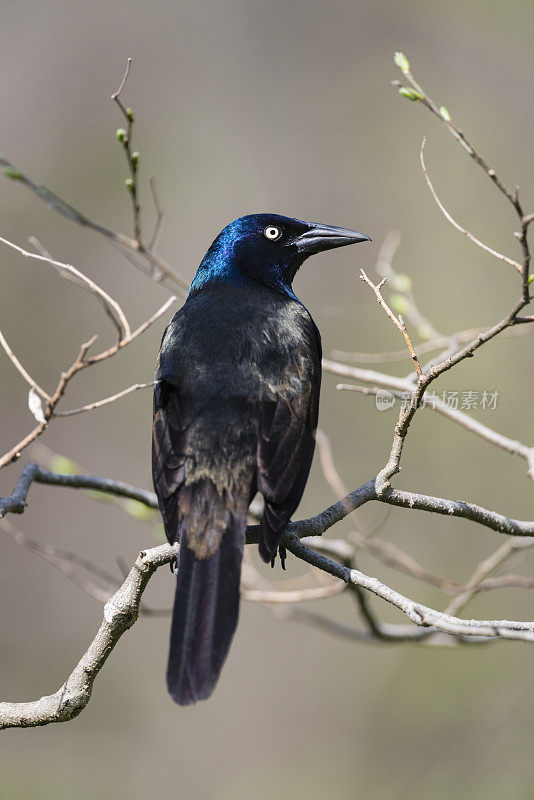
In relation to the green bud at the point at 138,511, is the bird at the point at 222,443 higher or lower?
higher

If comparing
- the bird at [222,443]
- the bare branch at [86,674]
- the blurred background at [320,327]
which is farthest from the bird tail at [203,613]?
the blurred background at [320,327]

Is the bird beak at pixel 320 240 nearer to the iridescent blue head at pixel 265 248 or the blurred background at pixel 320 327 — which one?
the iridescent blue head at pixel 265 248

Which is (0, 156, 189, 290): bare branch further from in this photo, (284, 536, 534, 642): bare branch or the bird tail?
(284, 536, 534, 642): bare branch

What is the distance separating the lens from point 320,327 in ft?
23.7

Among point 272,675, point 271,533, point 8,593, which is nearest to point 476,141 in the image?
point 272,675

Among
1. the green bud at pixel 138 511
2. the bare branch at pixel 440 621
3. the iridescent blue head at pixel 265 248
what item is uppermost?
the iridescent blue head at pixel 265 248

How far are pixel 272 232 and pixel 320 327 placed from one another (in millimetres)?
3005

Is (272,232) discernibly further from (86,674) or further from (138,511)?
(86,674)

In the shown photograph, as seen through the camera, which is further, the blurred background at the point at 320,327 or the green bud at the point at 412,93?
the blurred background at the point at 320,327

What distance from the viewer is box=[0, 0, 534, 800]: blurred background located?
6500mm

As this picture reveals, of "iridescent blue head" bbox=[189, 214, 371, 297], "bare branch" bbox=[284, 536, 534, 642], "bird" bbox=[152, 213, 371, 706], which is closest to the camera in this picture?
"bare branch" bbox=[284, 536, 534, 642]

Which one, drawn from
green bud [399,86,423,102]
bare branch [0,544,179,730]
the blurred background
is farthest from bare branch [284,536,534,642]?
the blurred background

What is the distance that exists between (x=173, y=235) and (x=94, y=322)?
101cm

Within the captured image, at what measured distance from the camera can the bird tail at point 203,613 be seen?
2.52 metres
